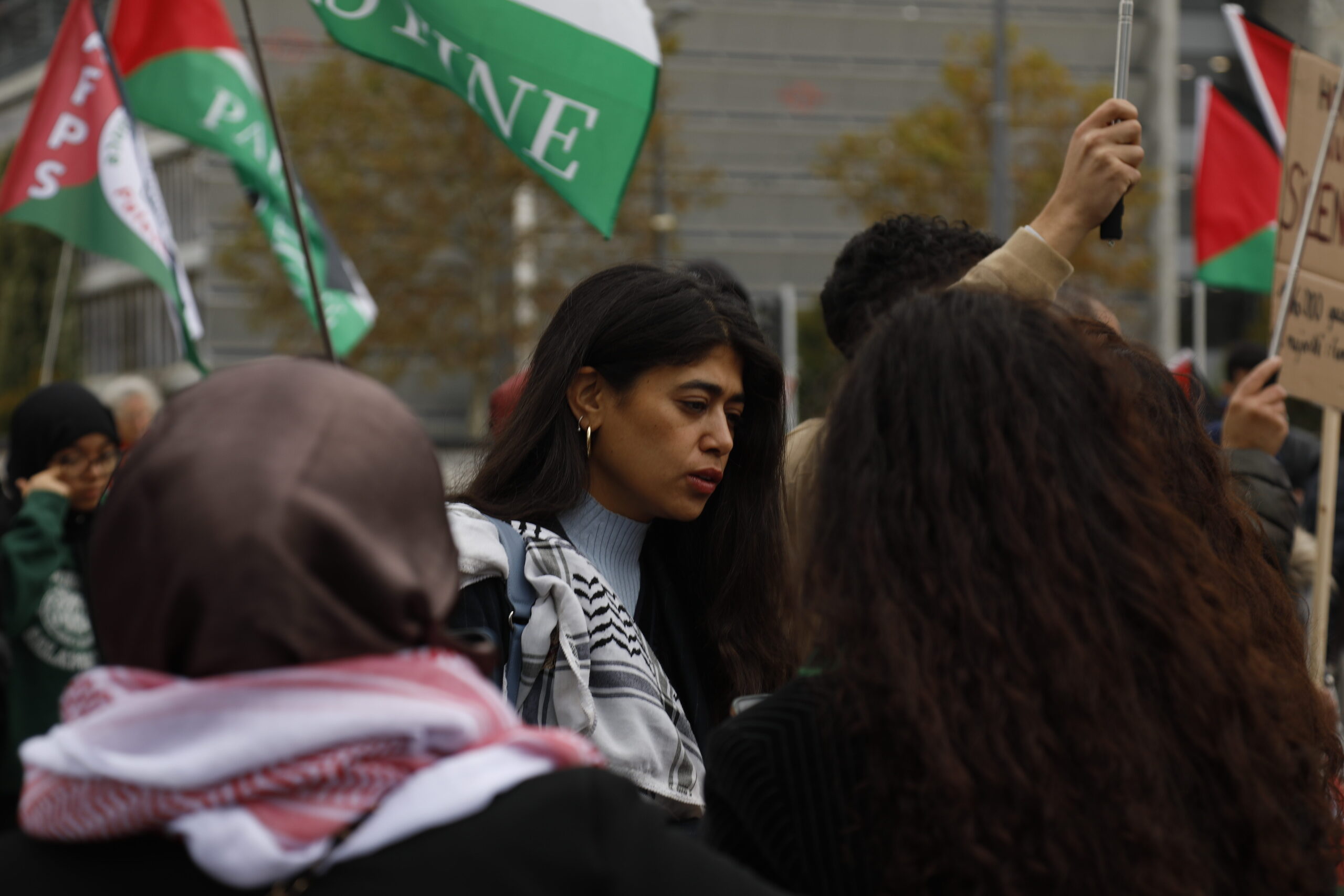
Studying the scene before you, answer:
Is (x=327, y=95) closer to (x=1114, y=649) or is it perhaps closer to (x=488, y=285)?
(x=488, y=285)

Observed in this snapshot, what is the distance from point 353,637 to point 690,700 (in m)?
1.71

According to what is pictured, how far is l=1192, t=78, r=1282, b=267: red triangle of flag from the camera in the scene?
821cm

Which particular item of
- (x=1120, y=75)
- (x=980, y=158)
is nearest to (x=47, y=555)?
(x=1120, y=75)

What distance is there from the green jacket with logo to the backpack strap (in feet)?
8.87

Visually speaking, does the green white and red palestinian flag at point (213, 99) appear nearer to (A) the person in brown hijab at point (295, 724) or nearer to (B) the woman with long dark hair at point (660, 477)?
(B) the woman with long dark hair at point (660, 477)

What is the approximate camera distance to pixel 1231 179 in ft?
27.1

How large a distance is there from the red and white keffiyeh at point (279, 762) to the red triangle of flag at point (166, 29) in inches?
246

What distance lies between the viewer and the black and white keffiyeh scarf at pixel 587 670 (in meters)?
2.62

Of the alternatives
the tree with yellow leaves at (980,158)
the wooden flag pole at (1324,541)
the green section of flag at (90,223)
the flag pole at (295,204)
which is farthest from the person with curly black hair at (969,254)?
the tree with yellow leaves at (980,158)

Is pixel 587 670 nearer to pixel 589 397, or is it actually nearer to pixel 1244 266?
pixel 589 397

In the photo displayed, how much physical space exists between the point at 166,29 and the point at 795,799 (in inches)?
253

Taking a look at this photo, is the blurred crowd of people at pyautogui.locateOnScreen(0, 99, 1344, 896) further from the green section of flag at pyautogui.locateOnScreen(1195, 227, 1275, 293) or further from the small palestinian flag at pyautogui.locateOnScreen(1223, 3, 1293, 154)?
the green section of flag at pyautogui.locateOnScreen(1195, 227, 1275, 293)

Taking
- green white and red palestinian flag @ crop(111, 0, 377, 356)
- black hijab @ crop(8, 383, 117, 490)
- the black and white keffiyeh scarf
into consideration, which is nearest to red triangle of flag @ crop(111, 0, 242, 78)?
green white and red palestinian flag @ crop(111, 0, 377, 356)

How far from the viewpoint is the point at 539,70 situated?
13.5 feet
